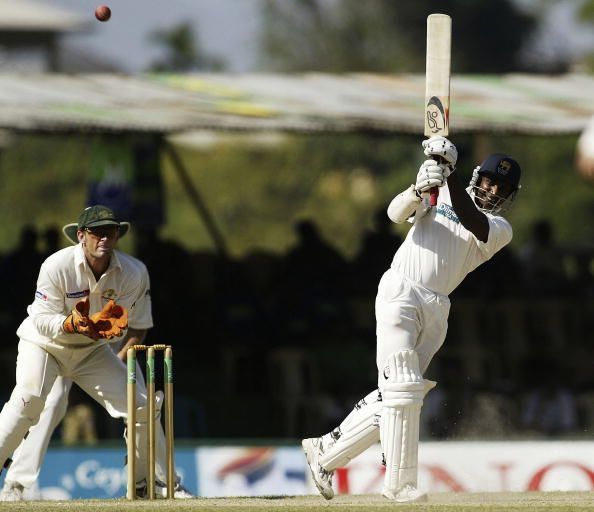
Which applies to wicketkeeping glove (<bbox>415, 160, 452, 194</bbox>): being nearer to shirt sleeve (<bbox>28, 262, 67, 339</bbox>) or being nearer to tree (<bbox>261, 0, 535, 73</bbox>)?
shirt sleeve (<bbox>28, 262, 67, 339</bbox>)

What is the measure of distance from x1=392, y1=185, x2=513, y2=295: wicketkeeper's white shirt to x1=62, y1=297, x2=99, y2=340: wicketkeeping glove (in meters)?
1.32

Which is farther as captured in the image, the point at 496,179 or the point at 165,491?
the point at 165,491

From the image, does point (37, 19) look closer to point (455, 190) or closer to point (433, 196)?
point (433, 196)

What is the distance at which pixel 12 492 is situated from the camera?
7625 mm

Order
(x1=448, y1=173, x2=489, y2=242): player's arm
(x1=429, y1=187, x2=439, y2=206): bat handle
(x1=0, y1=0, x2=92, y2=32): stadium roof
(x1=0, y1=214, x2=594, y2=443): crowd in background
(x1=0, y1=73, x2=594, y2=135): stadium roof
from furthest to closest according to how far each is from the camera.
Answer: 1. (x1=0, y1=0, x2=92, y2=32): stadium roof
2. (x1=0, y1=214, x2=594, y2=443): crowd in background
3. (x1=0, y1=73, x2=594, y2=135): stadium roof
4. (x1=429, y1=187, x2=439, y2=206): bat handle
5. (x1=448, y1=173, x2=489, y2=242): player's arm

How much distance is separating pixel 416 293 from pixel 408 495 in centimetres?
83

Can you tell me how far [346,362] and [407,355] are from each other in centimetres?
575

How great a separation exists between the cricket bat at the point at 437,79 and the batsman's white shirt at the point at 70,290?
1.43 m

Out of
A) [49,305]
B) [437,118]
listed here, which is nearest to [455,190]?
[437,118]

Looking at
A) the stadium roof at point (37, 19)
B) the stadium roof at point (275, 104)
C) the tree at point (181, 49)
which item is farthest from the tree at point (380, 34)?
the stadium roof at point (275, 104)

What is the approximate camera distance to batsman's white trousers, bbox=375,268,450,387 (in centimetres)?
662

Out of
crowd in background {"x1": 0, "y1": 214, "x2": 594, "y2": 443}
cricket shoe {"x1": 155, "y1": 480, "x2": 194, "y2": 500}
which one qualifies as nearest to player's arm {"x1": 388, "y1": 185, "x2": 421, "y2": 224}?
cricket shoe {"x1": 155, "y1": 480, "x2": 194, "y2": 500}

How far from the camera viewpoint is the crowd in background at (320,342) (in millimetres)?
11844

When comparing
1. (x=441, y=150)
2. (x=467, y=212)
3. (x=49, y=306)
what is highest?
(x=441, y=150)
